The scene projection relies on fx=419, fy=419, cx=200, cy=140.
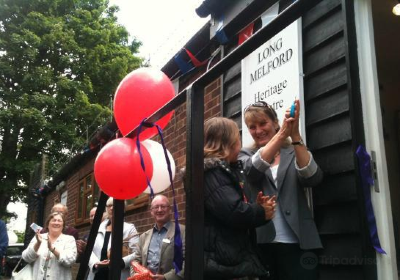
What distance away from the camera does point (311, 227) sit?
210cm

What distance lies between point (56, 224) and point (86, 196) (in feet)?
20.3

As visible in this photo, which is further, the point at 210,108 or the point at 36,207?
the point at 36,207

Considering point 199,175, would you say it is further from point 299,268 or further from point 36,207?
point 36,207

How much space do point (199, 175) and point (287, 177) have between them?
0.71m

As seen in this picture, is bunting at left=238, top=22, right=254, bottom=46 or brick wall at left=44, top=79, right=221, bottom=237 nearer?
bunting at left=238, top=22, right=254, bottom=46

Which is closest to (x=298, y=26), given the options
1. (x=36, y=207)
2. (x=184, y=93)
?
(x=184, y=93)

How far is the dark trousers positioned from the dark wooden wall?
214 millimetres

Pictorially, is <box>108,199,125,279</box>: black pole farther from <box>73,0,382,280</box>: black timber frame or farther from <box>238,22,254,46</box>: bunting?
<box>238,22,254,46</box>: bunting

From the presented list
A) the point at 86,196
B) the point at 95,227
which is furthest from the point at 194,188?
the point at 86,196

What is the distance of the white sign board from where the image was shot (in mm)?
2729

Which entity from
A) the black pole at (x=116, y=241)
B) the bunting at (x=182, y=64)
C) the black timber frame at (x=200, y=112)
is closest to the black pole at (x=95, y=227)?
the black pole at (x=116, y=241)

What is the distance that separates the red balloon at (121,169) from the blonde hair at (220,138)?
0.52 meters

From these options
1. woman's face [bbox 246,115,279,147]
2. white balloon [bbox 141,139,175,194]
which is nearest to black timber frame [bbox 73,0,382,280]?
woman's face [bbox 246,115,279,147]

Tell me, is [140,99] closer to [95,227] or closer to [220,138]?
[220,138]
